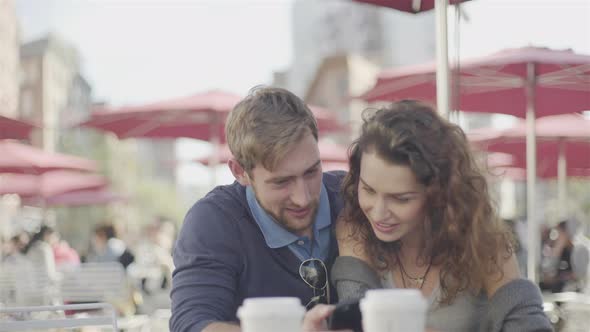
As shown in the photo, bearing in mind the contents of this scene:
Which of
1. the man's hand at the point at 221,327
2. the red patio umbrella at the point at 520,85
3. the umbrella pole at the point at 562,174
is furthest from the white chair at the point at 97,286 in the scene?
the umbrella pole at the point at 562,174

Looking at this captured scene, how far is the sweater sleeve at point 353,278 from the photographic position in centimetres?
210

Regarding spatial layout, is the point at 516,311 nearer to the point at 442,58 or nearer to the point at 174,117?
the point at 442,58

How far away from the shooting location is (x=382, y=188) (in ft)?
6.41

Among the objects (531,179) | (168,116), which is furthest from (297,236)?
(168,116)

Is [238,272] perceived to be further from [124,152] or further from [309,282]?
[124,152]

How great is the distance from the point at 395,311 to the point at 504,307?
34.9 inches

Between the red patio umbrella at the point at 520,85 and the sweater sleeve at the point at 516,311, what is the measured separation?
11.8ft

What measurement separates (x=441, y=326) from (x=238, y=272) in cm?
54

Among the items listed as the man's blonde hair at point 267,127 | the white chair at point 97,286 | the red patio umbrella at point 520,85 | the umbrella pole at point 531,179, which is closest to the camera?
the man's blonde hair at point 267,127

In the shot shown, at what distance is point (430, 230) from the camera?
2184mm

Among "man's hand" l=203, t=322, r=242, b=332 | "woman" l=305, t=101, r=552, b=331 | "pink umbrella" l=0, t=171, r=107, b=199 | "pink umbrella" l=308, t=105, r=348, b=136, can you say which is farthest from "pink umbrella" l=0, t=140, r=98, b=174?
"man's hand" l=203, t=322, r=242, b=332

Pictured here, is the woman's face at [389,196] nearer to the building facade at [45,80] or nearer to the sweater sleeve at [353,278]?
the sweater sleeve at [353,278]

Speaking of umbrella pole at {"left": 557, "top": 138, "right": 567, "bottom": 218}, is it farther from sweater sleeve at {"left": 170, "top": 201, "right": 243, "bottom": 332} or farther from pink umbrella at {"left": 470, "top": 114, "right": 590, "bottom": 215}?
sweater sleeve at {"left": 170, "top": 201, "right": 243, "bottom": 332}

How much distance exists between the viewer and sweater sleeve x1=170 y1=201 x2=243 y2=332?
1.98m
